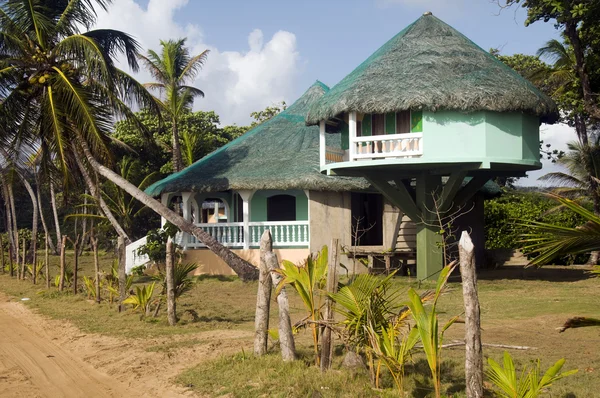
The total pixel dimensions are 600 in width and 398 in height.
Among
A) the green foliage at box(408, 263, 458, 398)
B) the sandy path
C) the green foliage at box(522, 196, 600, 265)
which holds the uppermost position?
the green foliage at box(522, 196, 600, 265)

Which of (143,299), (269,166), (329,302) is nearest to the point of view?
(329,302)

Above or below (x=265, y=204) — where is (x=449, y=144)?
above

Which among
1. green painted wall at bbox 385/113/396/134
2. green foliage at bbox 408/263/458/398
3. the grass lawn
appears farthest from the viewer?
green painted wall at bbox 385/113/396/134

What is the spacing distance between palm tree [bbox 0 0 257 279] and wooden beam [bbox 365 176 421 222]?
3.74 m

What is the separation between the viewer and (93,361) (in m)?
9.05

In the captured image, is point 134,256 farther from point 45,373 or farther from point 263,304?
point 263,304

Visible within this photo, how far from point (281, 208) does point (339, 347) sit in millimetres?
13857

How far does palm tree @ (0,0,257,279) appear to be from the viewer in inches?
654

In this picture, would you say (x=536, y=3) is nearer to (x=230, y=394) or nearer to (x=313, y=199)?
(x=313, y=199)

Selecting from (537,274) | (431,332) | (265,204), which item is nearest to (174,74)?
(265,204)

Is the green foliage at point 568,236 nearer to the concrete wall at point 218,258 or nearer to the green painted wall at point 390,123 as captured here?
the green painted wall at point 390,123

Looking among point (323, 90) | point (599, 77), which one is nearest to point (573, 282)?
point (599, 77)

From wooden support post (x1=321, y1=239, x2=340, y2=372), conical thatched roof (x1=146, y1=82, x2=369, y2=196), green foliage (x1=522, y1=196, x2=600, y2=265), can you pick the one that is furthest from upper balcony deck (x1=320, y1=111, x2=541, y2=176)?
green foliage (x1=522, y1=196, x2=600, y2=265)

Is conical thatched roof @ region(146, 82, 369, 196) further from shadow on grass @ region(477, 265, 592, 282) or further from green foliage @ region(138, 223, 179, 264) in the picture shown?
shadow on grass @ region(477, 265, 592, 282)
